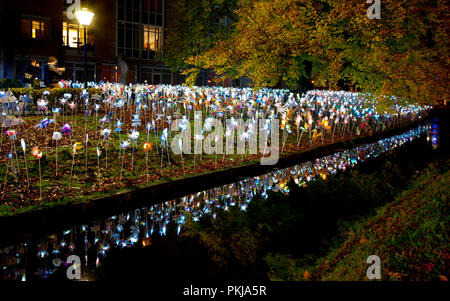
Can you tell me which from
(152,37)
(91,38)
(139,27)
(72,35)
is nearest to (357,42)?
(72,35)

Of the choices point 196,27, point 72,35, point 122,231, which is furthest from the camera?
point 72,35

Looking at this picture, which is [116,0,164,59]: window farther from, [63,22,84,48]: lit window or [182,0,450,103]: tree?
[182,0,450,103]: tree

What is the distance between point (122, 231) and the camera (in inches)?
289

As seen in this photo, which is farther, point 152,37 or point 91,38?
point 152,37

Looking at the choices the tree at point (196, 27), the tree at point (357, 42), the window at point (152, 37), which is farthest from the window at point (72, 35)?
the tree at point (357, 42)

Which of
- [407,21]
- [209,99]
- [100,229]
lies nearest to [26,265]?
[100,229]

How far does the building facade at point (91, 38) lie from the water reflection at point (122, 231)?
2531 centimetres

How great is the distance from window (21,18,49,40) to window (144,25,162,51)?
1123 centimetres

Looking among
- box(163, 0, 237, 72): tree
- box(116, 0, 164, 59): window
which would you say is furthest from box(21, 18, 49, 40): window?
box(163, 0, 237, 72): tree

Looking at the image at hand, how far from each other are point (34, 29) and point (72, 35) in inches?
145

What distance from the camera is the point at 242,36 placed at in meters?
19.4

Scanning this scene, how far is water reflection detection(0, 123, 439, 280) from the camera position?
590 cm

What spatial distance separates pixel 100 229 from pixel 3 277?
6.89ft

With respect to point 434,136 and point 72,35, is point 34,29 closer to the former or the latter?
point 72,35
